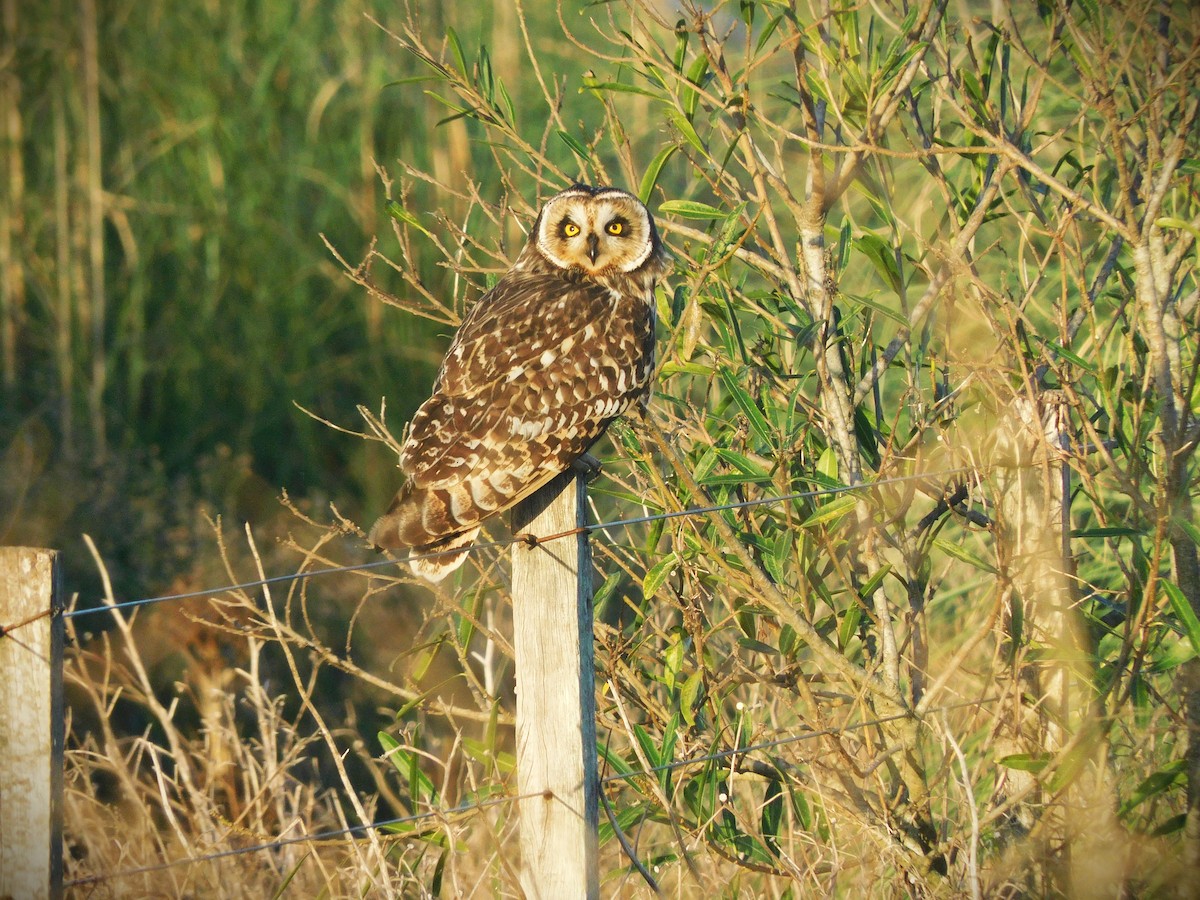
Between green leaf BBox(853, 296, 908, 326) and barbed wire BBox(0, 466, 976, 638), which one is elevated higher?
green leaf BBox(853, 296, 908, 326)

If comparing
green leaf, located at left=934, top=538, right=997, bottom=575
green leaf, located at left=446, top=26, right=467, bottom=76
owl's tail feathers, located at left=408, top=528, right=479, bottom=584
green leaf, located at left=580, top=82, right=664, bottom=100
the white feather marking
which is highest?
green leaf, located at left=446, top=26, right=467, bottom=76

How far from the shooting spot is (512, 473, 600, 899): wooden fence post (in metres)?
2.02

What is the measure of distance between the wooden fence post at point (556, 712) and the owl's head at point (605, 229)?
41.6 inches

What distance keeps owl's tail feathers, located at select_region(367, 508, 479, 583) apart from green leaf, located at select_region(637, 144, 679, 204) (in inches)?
32.0

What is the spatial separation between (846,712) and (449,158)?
5.35 meters

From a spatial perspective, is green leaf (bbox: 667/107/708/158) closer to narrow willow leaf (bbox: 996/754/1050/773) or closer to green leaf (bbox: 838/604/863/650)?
green leaf (bbox: 838/604/863/650)

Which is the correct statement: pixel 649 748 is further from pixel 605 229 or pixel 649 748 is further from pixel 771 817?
pixel 605 229

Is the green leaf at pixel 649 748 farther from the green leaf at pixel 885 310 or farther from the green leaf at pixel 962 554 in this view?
the green leaf at pixel 885 310

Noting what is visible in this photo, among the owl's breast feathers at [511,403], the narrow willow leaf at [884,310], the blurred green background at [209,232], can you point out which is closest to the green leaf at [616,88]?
the owl's breast feathers at [511,403]

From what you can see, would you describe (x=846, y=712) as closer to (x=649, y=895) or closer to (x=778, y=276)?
(x=649, y=895)

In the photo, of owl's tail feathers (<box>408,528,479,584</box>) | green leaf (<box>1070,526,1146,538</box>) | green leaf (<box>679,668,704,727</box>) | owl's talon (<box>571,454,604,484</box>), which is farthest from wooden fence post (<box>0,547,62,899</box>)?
green leaf (<box>1070,526,1146,538</box>)

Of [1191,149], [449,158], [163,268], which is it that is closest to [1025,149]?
[1191,149]

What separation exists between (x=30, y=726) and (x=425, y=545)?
35.7 inches

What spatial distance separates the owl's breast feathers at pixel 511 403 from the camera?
2.49m
